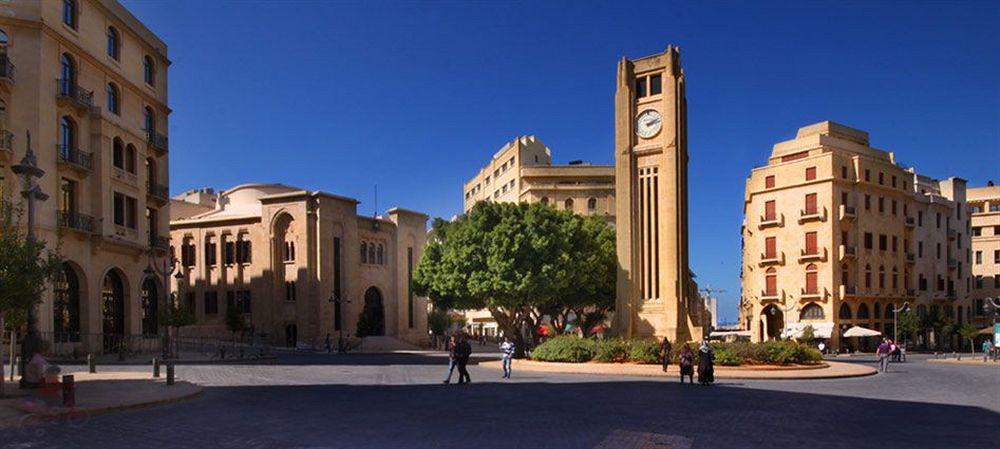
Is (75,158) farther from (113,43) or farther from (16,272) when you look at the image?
(16,272)

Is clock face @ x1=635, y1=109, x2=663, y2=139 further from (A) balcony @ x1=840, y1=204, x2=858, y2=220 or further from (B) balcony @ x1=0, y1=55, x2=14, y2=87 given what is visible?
(A) balcony @ x1=840, y1=204, x2=858, y2=220

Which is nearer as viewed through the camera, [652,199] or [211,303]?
[652,199]

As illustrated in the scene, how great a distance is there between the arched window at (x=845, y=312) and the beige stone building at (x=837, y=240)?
8 centimetres

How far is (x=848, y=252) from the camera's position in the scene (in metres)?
58.1

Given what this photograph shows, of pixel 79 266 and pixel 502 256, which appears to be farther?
pixel 502 256

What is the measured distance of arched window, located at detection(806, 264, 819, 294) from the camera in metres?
58.6

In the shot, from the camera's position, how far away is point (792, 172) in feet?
200

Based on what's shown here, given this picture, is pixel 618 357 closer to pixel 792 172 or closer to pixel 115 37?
pixel 115 37

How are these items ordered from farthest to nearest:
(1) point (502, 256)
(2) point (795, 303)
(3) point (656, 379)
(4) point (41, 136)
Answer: (2) point (795, 303) < (1) point (502, 256) < (4) point (41, 136) < (3) point (656, 379)

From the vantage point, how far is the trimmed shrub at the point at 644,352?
2853 centimetres

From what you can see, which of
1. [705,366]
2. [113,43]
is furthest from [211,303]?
[705,366]

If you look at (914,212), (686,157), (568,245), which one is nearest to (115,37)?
(568,245)

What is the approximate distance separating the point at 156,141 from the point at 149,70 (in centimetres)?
430

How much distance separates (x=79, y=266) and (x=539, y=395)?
26.4 m
